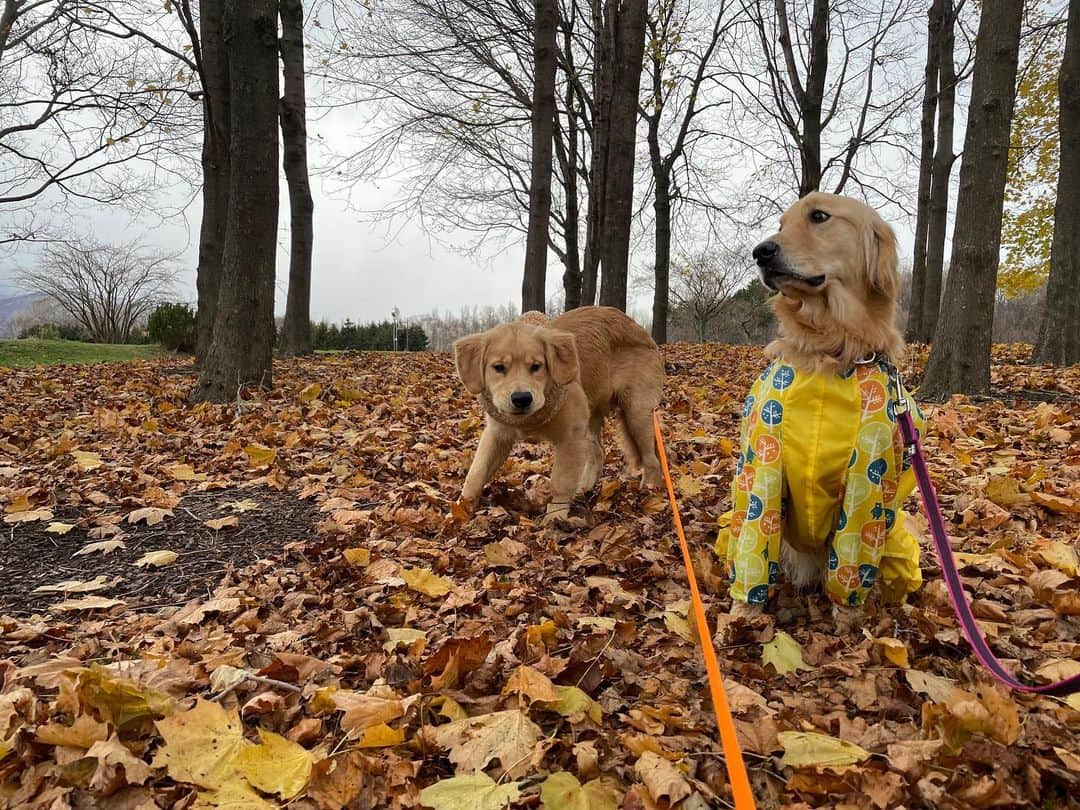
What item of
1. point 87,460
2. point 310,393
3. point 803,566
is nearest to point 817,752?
point 803,566

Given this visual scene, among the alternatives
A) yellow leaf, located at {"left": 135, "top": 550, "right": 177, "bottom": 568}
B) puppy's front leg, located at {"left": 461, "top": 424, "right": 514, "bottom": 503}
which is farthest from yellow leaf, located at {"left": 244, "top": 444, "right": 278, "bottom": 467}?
puppy's front leg, located at {"left": 461, "top": 424, "right": 514, "bottom": 503}

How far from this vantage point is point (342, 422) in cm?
679

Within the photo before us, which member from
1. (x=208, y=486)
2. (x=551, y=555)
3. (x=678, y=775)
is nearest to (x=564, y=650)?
(x=678, y=775)

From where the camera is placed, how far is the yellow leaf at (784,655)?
7.82 ft

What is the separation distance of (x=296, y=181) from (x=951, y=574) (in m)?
14.2

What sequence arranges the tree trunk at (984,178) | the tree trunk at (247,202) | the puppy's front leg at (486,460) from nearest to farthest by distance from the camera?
the puppy's front leg at (486,460) → the tree trunk at (984,178) → the tree trunk at (247,202)

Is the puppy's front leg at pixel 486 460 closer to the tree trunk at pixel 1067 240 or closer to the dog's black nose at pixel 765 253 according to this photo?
the dog's black nose at pixel 765 253

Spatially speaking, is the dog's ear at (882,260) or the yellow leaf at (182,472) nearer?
the dog's ear at (882,260)

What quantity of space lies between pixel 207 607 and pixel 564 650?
1575 millimetres

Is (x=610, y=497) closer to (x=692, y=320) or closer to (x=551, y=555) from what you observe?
(x=551, y=555)

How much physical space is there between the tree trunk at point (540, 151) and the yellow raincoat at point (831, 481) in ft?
32.4

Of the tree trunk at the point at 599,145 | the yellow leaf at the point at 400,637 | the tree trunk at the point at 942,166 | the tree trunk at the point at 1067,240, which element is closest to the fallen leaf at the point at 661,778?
the yellow leaf at the point at 400,637

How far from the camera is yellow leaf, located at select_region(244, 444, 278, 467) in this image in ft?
17.1

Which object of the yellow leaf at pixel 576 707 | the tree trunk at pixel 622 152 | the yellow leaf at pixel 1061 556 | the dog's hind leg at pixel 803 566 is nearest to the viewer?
the yellow leaf at pixel 576 707
